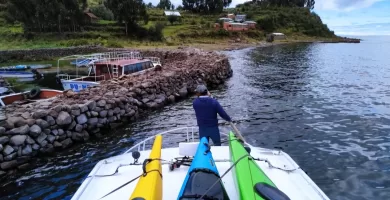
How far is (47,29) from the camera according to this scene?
7538 cm

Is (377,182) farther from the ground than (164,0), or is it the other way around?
(164,0)

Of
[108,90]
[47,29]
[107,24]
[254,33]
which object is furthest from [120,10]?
[108,90]

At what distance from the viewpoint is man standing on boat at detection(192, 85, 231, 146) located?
29.5 ft

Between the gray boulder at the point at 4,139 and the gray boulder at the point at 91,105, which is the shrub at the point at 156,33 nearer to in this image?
→ the gray boulder at the point at 91,105

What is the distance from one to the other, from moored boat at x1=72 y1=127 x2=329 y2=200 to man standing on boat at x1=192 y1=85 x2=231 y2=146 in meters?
0.87

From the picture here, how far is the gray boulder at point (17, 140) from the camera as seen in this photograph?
37.7ft

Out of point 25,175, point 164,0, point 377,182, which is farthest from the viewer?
point 164,0

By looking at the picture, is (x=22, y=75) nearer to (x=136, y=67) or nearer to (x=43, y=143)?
(x=136, y=67)

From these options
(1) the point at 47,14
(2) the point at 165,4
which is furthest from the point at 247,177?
(2) the point at 165,4

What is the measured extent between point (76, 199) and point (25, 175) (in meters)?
6.03

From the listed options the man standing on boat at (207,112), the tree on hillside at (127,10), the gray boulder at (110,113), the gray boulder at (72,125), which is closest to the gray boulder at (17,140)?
the gray boulder at (72,125)

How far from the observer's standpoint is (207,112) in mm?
9109

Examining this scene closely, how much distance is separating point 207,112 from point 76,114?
26.2 ft

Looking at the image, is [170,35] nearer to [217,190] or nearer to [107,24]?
[107,24]
